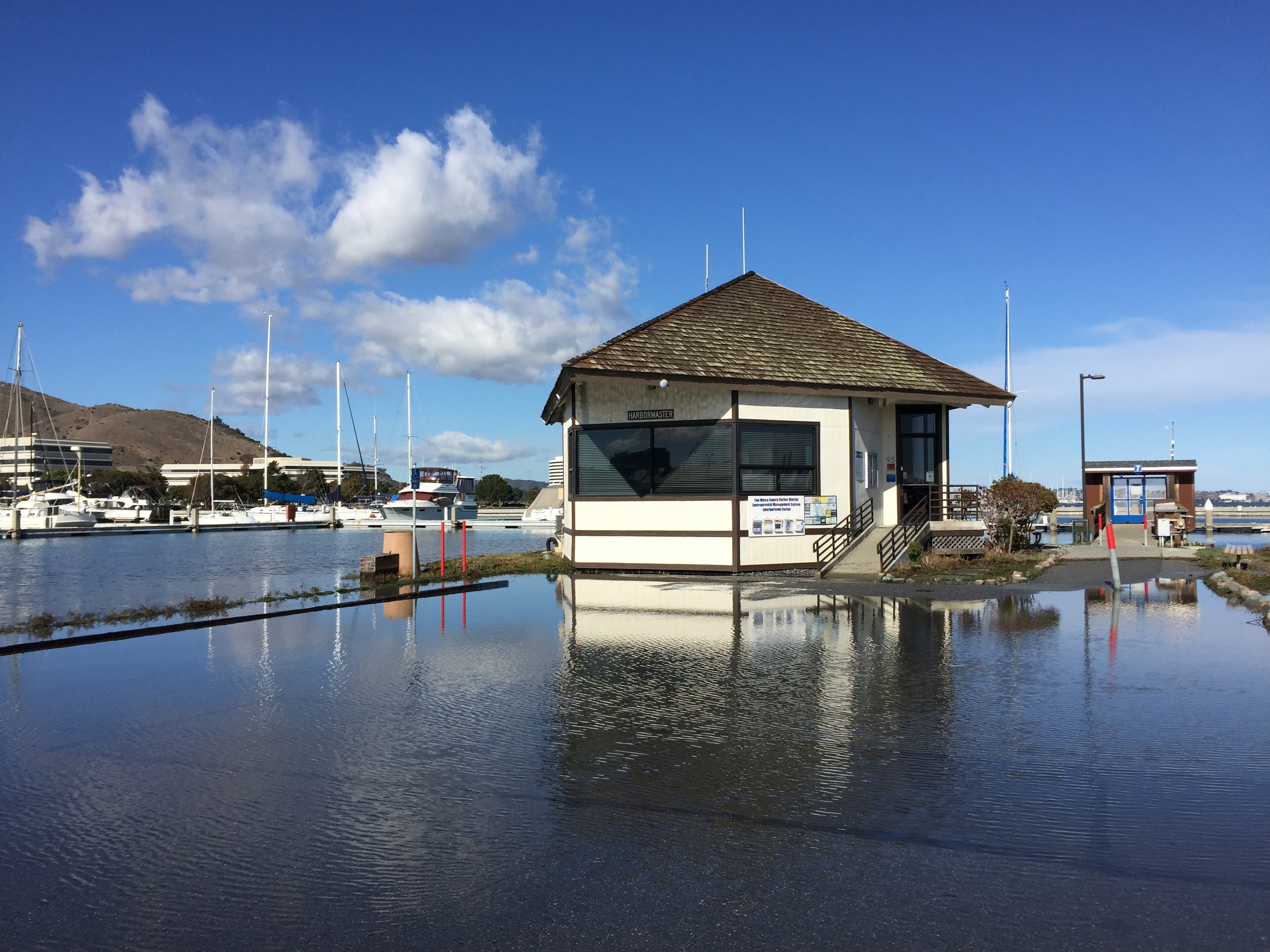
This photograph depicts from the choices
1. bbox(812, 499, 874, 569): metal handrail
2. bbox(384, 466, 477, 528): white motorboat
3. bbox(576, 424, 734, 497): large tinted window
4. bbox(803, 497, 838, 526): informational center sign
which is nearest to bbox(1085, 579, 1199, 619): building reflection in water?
bbox(812, 499, 874, 569): metal handrail

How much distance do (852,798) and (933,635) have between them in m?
8.06

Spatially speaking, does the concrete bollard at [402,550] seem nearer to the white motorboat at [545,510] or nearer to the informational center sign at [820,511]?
the informational center sign at [820,511]

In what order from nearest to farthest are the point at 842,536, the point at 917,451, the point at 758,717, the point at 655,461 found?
the point at 758,717 < the point at 655,461 < the point at 842,536 < the point at 917,451

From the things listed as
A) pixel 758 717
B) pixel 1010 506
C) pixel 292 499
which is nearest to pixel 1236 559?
pixel 1010 506

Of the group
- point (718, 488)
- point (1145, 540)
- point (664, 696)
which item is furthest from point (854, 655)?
point (1145, 540)

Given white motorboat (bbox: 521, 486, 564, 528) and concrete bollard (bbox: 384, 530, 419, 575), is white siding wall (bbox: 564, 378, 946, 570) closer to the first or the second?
concrete bollard (bbox: 384, 530, 419, 575)

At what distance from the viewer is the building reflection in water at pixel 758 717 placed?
248 inches

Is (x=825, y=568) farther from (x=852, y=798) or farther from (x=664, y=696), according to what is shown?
(x=852, y=798)

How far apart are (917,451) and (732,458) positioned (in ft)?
27.5

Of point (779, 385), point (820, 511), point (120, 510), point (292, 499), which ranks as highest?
point (779, 385)

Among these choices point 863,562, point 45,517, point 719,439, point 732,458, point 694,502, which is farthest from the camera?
point 45,517

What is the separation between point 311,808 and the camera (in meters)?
6.23

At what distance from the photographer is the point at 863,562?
2480 centimetres

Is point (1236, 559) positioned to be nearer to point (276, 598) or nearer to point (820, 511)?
point (820, 511)
